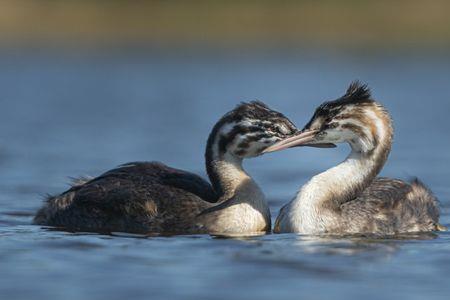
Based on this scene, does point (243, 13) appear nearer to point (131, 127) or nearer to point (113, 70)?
point (113, 70)

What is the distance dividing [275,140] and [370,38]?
113 feet

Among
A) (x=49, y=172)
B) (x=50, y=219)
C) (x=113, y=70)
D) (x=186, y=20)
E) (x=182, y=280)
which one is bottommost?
(x=182, y=280)

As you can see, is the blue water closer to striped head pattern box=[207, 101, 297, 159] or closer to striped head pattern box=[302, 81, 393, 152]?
striped head pattern box=[207, 101, 297, 159]

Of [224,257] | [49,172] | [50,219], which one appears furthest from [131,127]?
[224,257]

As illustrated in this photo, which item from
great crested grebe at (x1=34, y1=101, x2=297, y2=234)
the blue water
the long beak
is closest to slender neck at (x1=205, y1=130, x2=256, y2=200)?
great crested grebe at (x1=34, y1=101, x2=297, y2=234)

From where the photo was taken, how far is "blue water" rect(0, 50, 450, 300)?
11.3m

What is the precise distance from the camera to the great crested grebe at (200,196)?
46.6ft

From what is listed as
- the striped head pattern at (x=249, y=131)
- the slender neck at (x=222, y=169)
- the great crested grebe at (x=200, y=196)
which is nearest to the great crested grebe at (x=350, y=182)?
the striped head pattern at (x=249, y=131)

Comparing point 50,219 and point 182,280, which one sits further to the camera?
point 50,219

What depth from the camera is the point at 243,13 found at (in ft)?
169

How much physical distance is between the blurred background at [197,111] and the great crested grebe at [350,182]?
2.05ft

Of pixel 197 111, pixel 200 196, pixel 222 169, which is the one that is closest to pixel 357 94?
pixel 222 169

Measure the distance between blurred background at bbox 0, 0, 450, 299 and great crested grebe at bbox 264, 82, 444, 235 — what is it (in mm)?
624

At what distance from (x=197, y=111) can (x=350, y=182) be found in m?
16.3
